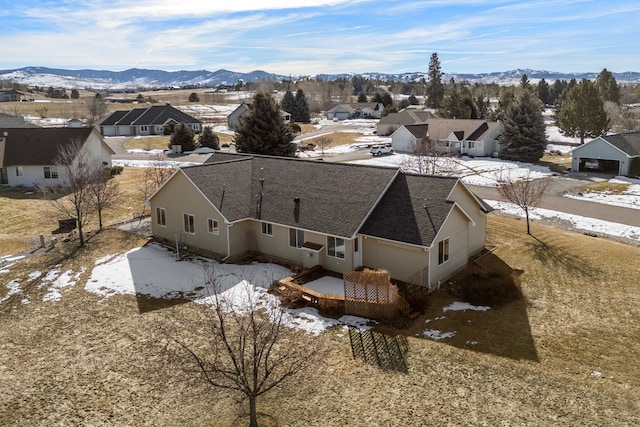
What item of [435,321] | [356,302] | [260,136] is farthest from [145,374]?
[260,136]

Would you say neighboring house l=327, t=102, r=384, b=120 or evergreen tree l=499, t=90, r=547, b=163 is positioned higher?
neighboring house l=327, t=102, r=384, b=120

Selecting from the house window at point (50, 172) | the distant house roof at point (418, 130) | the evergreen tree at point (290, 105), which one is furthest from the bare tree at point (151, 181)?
the evergreen tree at point (290, 105)

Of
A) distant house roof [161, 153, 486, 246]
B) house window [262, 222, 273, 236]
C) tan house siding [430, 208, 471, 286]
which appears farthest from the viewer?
house window [262, 222, 273, 236]

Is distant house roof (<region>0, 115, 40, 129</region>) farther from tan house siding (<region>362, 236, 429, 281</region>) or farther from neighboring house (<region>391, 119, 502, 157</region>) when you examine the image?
tan house siding (<region>362, 236, 429, 281</region>)

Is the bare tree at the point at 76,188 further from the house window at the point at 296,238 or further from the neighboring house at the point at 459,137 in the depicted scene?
the neighboring house at the point at 459,137

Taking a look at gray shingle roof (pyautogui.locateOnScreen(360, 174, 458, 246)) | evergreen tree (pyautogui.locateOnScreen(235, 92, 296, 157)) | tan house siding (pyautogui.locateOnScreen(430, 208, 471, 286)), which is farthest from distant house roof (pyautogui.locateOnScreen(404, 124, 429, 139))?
gray shingle roof (pyautogui.locateOnScreen(360, 174, 458, 246))
